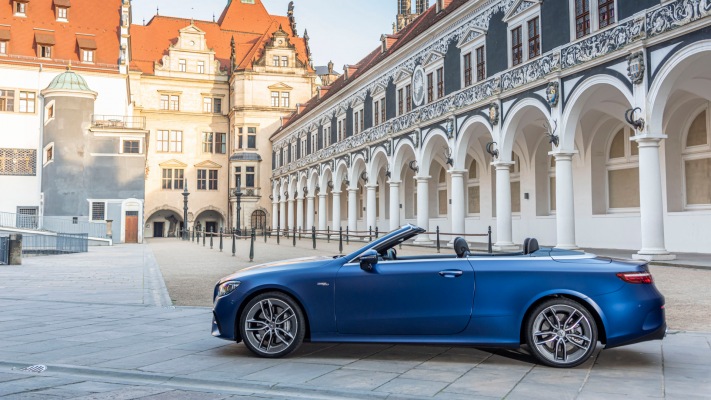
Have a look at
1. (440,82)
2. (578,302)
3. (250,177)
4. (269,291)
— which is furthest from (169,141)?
(578,302)

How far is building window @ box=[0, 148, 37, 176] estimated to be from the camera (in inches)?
1710

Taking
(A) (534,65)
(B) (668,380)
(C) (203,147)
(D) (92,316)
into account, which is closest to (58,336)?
(D) (92,316)

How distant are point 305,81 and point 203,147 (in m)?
12.3

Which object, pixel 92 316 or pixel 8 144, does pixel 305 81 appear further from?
pixel 92 316

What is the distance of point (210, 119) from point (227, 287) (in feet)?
191

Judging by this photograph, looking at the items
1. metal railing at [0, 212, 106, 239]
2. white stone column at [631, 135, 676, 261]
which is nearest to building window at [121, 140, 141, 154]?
metal railing at [0, 212, 106, 239]

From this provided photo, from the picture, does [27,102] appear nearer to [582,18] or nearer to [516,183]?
[516,183]

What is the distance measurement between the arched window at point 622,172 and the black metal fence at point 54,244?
79.4ft

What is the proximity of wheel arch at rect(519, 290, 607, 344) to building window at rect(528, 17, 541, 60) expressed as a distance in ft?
54.4

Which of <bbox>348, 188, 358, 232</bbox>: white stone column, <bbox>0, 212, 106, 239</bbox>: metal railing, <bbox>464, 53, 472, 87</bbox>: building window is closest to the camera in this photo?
<bbox>464, 53, 472, 87</bbox>: building window

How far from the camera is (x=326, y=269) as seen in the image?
604 centimetres

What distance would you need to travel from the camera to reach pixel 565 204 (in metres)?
19.1

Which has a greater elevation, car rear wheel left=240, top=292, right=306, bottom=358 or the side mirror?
the side mirror

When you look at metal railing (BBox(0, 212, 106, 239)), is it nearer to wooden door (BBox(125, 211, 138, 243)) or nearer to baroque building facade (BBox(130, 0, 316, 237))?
wooden door (BBox(125, 211, 138, 243))
